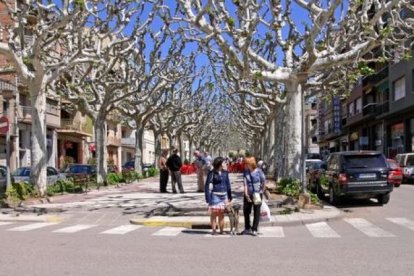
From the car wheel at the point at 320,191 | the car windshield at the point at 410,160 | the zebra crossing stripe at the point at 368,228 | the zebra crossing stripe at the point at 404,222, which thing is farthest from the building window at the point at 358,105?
the zebra crossing stripe at the point at 368,228

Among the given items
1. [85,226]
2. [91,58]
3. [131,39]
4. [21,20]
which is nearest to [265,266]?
[85,226]

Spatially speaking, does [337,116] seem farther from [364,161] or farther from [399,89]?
[364,161]

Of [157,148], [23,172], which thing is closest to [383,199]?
[23,172]

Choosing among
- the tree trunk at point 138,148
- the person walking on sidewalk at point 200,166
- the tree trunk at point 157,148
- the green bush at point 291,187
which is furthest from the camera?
the tree trunk at point 157,148

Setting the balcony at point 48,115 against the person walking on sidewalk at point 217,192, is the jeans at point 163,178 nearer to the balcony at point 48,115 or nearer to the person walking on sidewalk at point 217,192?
the person walking on sidewalk at point 217,192

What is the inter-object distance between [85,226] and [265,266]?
742 centimetres

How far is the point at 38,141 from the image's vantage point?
68.7ft

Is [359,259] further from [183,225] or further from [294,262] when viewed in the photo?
[183,225]

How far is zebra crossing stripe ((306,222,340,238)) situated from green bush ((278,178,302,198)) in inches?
128

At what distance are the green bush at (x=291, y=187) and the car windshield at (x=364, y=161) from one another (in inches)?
68.6

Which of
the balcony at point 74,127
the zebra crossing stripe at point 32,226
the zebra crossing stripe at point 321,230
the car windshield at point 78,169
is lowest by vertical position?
the zebra crossing stripe at point 321,230

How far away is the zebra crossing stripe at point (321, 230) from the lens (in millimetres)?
12984

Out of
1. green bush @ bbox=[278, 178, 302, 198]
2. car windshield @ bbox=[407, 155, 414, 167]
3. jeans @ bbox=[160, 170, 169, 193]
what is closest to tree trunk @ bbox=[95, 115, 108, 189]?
jeans @ bbox=[160, 170, 169, 193]

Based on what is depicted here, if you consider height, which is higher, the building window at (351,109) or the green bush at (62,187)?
the building window at (351,109)
